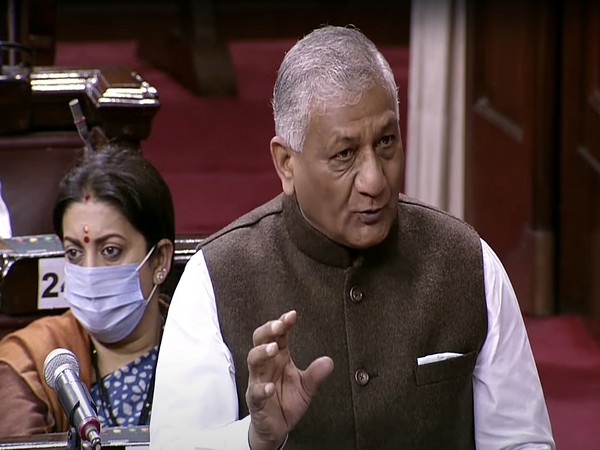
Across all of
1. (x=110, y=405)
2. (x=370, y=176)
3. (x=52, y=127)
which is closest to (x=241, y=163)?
(x=52, y=127)

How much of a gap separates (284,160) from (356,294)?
26 centimetres

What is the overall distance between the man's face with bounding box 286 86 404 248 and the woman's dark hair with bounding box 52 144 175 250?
3.13 ft

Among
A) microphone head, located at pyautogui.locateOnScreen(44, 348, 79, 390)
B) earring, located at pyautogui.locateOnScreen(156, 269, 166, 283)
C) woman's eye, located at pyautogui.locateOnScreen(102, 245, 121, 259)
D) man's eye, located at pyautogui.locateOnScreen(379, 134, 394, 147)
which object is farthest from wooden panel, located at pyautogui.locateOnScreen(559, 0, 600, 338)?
microphone head, located at pyautogui.locateOnScreen(44, 348, 79, 390)

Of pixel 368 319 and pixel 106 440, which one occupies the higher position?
pixel 368 319

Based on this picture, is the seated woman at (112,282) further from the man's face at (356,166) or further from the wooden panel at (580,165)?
the wooden panel at (580,165)

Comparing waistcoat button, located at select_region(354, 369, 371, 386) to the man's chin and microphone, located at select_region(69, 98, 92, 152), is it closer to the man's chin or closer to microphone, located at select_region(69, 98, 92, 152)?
the man's chin

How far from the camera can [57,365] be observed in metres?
2.11

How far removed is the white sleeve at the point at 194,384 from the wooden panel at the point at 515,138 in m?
3.07

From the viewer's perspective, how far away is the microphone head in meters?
2.09

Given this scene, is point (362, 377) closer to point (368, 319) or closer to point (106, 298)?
point (368, 319)

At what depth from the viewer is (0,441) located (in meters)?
2.39

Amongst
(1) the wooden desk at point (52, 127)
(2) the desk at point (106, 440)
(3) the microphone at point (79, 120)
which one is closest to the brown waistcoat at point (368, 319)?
(2) the desk at point (106, 440)

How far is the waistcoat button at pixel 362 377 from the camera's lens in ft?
7.53

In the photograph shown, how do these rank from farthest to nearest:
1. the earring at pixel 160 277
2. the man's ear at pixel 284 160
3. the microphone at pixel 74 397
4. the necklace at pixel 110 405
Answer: the earring at pixel 160 277, the necklace at pixel 110 405, the man's ear at pixel 284 160, the microphone at pixel 74 397
